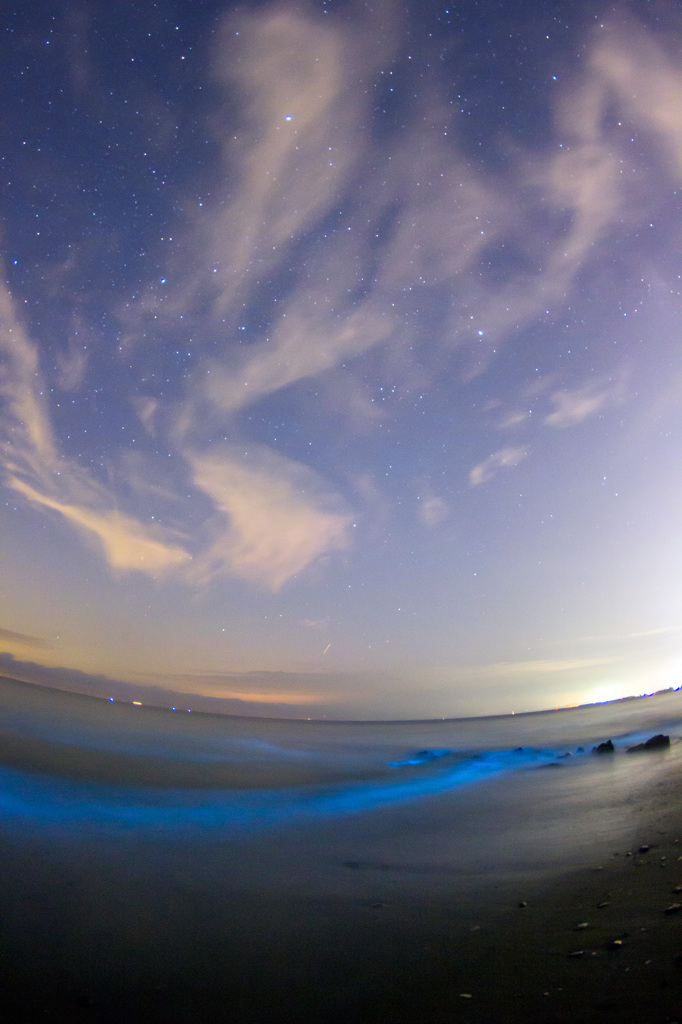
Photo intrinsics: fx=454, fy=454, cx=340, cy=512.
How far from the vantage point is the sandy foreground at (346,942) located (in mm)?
3680

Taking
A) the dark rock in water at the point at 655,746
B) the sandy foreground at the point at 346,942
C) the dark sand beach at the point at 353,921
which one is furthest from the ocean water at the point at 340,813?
the dark rock in water at the point at 655,746

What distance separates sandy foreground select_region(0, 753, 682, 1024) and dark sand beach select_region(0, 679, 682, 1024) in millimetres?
24

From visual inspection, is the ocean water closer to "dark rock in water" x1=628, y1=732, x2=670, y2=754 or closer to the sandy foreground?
the sandy foreground

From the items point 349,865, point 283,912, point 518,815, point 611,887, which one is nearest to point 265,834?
point 349,865

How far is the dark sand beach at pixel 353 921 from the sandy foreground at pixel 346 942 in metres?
0.02

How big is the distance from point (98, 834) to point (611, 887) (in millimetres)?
10117

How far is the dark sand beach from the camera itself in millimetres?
A: 3799

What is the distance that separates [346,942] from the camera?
5.14 meters

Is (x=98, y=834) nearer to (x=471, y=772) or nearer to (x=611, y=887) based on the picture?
(x=611, y=887)

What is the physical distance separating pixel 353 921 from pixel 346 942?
0.63 metres

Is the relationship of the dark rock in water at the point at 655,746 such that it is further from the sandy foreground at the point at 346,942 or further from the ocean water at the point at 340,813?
the sandy foreground at the point at 346,942

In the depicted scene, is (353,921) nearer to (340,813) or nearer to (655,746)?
(340,813)

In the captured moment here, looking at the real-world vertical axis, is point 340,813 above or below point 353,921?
below

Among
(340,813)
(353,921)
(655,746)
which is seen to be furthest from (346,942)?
(655,746)
